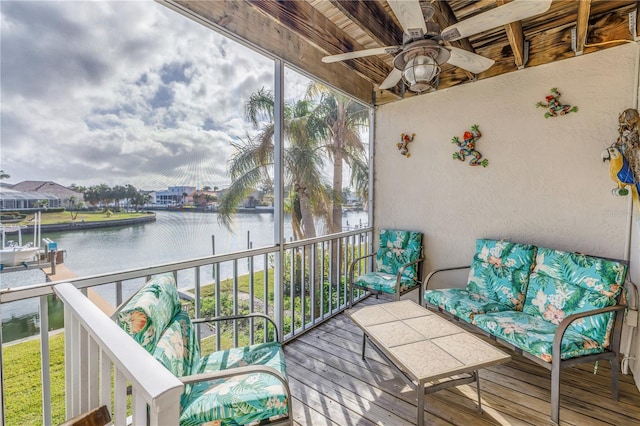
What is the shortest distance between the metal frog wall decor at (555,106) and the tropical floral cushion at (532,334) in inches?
73.3

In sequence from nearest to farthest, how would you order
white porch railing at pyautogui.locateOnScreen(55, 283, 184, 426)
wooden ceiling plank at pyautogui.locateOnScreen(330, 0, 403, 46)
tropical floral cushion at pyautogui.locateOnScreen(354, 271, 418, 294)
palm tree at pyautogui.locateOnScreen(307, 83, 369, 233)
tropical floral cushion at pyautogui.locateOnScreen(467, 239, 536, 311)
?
white porch railing at pyautogui.locateOnScreen(55, 283, 184, 426) < wooden ceiling plank at pyautogui.locateOnScreen(330, 0, 403, 46) < tropical floral cushion at pyautogui.locateOnScreen(467, 239, 536, 311) < tropical floral cushion at pyautogui.locateOnScreen(354, 271, 418, 294) < palm tree at pyautogui.locateOnScreen(307, 83, 369, 233)

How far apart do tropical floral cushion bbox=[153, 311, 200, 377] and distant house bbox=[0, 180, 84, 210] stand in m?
0.82

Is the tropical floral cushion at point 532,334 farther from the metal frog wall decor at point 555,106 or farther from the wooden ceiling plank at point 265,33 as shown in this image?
the wooden ceiling plank at point 265,33

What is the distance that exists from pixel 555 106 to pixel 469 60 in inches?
52.8

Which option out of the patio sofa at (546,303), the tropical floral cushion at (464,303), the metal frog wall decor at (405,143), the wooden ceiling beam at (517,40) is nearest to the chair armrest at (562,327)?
the patio sofa at (546,303)

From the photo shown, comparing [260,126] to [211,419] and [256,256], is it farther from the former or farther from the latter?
[211,419]

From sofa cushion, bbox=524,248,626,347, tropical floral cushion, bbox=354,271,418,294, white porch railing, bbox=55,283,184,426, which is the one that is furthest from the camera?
tropical floral cushion, bbox=354,271,418,294

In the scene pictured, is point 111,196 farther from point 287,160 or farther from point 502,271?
point 502,271

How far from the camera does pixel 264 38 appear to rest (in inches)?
94.5

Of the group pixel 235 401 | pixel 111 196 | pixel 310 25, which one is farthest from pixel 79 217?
pixel 310 25

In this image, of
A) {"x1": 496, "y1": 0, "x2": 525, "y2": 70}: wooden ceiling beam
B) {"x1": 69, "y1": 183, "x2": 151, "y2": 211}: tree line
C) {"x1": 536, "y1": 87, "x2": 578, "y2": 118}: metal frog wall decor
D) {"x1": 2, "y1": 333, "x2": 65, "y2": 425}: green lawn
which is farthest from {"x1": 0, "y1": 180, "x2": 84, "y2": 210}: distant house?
{"x1": 536, "y1": 87, "x2": 578, "y2": 118}: metal frog wall decor

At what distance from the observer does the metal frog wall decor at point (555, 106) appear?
2652 mm

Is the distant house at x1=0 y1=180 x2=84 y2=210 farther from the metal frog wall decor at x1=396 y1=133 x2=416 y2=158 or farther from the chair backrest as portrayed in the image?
the metal frog wall decor at x1=396 y1=133 x2=416 y2=158

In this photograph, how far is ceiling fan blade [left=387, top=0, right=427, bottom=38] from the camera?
4.77ft
